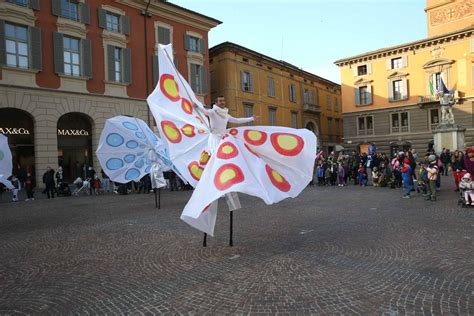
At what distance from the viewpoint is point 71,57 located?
2173cm

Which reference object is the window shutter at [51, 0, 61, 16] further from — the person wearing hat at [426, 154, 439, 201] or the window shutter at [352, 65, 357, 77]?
the window shutter at [352, 65, 357, 77]

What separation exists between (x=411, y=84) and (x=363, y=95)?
5.61 meters

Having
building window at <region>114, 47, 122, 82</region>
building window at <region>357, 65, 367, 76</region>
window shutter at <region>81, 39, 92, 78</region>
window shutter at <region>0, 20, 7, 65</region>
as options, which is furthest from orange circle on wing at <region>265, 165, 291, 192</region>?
building window at <region>357, 65, 367, 76</region>

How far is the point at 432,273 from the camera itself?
4.48 meters

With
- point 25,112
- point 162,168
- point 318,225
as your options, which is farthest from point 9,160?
point 25,112

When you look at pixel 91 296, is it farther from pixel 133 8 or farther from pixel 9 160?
pixel 133 8

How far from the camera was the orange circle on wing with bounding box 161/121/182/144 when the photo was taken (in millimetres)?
5574

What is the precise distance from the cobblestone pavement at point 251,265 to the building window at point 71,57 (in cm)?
1525

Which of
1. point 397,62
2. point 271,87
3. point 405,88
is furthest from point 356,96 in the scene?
point 271,87

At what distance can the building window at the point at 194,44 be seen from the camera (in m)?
28.6

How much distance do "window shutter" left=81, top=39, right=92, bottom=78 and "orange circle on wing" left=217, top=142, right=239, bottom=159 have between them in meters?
19.9

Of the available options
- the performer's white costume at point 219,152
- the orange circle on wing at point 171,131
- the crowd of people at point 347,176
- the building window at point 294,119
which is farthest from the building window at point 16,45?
the building window at point 294,119

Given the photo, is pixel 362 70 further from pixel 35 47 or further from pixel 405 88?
pixel 35 47

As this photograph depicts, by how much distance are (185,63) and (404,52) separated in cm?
2679
